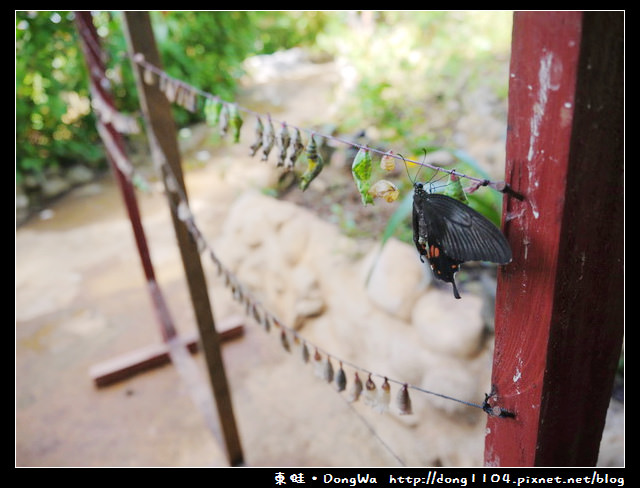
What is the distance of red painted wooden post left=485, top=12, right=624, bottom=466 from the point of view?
0.55 meters

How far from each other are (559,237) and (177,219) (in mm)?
1294

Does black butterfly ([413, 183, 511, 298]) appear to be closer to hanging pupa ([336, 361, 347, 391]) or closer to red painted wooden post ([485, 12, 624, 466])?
red painted wooden post ([485, 12, 624, 466])

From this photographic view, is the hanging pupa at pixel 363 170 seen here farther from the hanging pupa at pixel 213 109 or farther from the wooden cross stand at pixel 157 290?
the wooden cross stand at pixel 157 290

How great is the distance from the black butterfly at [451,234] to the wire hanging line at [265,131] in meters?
0.04

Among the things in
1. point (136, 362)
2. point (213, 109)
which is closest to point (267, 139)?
point (213, 109)

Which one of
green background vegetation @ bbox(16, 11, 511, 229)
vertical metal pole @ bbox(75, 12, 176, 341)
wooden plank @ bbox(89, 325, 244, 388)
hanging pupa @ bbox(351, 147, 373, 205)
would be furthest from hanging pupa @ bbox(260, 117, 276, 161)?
green background vegetation @ bbox(16, 11, 511, 229)

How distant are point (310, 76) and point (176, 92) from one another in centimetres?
591

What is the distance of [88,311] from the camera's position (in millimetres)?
3324

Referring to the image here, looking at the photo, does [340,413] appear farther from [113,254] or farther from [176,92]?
[113,254]

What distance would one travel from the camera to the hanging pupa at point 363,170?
69 centimetres

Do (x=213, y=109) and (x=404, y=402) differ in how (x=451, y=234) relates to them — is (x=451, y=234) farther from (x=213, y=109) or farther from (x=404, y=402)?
(x=213, y=109)

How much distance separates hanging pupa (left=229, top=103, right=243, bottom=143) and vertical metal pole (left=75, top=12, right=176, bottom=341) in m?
1.53

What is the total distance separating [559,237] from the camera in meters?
0.61

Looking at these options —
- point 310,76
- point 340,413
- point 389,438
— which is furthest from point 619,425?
point 310,76
